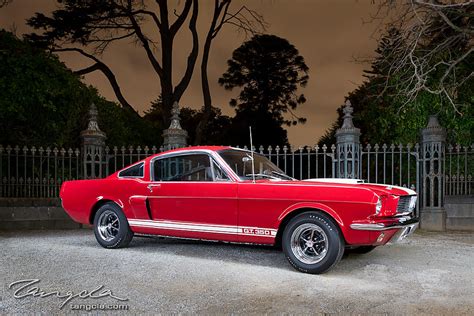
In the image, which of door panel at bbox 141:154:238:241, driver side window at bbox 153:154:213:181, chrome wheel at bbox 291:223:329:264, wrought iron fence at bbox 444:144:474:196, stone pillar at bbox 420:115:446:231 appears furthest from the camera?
wrought iron fence at bbox 444:144:474:196

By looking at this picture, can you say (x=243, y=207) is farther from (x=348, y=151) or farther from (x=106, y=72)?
(x=106, y=72)

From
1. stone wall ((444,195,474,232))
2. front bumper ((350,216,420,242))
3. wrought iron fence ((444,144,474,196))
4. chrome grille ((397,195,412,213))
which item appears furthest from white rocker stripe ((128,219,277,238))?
wrought iron fence ((444,144,474,196))

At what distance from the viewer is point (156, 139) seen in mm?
19203

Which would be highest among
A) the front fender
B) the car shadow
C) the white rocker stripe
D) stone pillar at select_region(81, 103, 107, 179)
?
stone pillar at select_region(81, 103, 107, 179)

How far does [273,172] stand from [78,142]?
8249 millimetres

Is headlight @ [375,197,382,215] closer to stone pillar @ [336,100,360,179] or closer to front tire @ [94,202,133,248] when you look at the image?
front tire @ [94,202,133,248]

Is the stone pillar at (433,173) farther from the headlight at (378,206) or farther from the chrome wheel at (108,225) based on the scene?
the chrome wheel at (108,225)

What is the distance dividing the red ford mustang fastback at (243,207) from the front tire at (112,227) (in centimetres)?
2

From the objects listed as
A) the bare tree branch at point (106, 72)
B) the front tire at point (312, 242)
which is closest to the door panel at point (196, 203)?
the front tire at point (312, 242)

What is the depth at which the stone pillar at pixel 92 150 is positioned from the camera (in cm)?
1070

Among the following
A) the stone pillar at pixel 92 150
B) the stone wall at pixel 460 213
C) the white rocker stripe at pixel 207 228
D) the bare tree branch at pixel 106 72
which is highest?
the bare tree branch at pixel 106 72

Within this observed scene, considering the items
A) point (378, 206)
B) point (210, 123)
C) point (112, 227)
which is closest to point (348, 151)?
point (378, 206)

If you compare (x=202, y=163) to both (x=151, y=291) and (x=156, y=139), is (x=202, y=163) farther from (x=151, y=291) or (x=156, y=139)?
(x=156, y=139)

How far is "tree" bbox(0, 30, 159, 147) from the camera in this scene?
10594 mm
